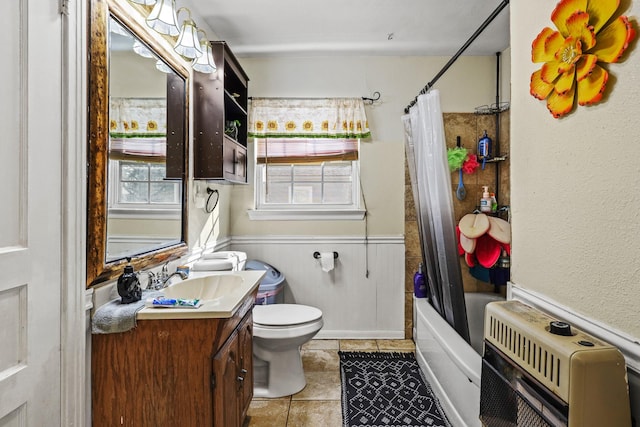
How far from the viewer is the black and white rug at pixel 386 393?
190 cm

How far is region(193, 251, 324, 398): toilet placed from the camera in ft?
6.71

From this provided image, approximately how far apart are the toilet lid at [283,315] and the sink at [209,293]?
0.38m

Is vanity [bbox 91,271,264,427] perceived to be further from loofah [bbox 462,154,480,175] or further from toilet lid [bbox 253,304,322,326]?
loofah [bbox 462,154,480,175]

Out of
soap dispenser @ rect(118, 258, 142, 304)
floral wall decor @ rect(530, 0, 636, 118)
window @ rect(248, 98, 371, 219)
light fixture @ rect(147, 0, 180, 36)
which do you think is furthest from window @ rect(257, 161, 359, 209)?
floral wall decor @ rect(530, 0, 636, 118)

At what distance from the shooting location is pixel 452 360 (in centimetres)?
180

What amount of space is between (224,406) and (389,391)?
1.24 metres

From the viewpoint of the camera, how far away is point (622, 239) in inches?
31.9

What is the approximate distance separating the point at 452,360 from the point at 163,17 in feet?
6.96

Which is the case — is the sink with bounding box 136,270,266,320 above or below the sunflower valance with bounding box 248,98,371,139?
below

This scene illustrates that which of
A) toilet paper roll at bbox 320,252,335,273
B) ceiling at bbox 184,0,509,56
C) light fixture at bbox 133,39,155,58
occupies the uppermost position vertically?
ceiling at bbox 184,0,509,56

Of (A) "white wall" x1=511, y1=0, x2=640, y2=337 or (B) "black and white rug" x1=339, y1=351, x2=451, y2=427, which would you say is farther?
(B) "black and white rug" x1=339, y1=351, x2=451, y2=427

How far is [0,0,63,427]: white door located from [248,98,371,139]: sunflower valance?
1.94m

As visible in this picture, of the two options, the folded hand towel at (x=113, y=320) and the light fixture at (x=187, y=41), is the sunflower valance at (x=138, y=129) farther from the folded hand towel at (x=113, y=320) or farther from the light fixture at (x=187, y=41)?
the folded hand towel at (x=113, y=320)

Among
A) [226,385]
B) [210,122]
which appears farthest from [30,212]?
[210,122]
